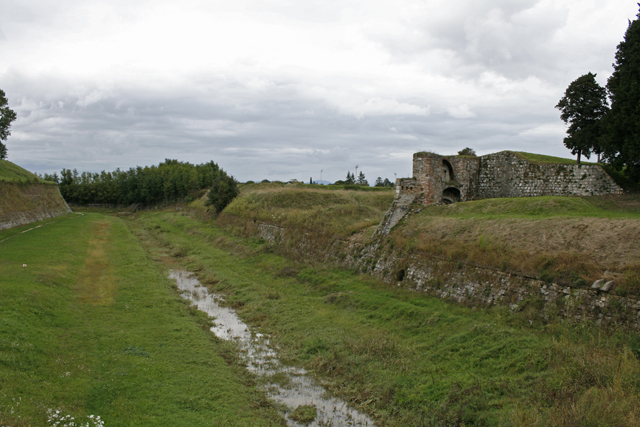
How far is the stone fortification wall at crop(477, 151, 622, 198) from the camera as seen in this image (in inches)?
747

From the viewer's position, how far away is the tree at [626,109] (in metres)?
16.9

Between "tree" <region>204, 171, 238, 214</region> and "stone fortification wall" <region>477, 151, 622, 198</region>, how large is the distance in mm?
28125

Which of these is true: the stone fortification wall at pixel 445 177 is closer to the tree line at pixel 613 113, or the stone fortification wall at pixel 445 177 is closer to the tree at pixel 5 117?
the tree line at pixel 613 113

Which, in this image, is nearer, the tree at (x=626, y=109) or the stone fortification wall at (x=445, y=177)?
the tree at (x=626, y=109)

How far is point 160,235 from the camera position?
4028cm

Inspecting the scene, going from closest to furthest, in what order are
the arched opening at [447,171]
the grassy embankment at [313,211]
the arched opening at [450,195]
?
the arched opening at [447,171] → the arched opening at [450,195] → the grassy embankment at [313,211]

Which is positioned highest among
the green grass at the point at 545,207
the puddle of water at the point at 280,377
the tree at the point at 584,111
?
the tree at the point at 584,111

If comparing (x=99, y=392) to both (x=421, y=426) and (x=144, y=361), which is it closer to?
(x=144, y=361)

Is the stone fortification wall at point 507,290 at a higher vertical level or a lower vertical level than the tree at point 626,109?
lower

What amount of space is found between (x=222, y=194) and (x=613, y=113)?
3520 cm

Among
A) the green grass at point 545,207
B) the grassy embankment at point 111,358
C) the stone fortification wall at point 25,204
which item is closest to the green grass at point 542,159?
the green grass at point 545,207

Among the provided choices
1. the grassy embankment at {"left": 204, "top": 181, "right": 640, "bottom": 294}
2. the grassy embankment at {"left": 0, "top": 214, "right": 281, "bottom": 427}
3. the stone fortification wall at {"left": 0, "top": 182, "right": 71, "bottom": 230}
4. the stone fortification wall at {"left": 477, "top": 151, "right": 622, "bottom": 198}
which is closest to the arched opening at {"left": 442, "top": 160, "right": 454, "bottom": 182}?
the stone fortification wall at {"left": 477, "top": 151, "right": 622, "bottom": 198}

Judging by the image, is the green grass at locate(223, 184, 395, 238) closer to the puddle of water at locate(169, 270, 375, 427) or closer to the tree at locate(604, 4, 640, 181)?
the puddle of water at locate(169, 270, 375, 427)

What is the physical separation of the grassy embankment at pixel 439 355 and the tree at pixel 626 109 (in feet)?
39.7
